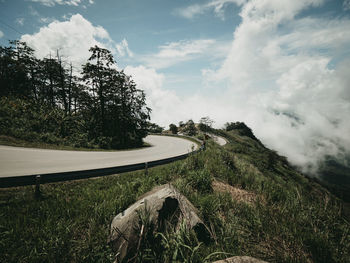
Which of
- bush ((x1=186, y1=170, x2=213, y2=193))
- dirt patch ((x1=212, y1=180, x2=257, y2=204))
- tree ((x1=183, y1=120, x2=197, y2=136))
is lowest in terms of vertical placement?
dirt patch ((x1=212, y1=180, x2=257, y2=204))

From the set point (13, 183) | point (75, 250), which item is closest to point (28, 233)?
point (75, 250)

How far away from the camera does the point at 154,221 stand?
3.02 meters

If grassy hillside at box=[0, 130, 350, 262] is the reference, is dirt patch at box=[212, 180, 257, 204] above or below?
below

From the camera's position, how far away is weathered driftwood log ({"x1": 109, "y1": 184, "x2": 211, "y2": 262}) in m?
2.82

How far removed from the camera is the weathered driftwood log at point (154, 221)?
2.82m

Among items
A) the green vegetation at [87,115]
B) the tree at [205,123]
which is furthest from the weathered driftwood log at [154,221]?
the tree at [205,123]

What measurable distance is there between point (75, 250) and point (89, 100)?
2215cm

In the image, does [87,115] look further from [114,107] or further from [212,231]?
[212,231]

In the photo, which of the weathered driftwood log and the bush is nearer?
the weathered driftwood log

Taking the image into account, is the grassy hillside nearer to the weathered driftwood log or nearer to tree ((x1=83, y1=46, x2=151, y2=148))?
the weathered driftwood log

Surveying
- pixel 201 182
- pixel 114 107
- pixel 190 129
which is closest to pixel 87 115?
pixel 114 107

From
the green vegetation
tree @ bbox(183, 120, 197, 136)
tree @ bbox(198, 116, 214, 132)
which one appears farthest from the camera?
tree @ bbox(198, 116, 214, 132)

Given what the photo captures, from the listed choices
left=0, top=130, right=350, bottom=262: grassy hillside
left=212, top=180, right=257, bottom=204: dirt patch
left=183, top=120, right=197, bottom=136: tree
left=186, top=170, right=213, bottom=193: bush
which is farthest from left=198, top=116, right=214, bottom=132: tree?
left=0, top=130, right=350, bottom=262: grassy hillside

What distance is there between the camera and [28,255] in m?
2.81
